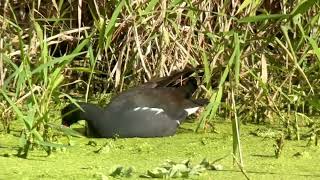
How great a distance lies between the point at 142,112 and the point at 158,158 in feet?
1.83

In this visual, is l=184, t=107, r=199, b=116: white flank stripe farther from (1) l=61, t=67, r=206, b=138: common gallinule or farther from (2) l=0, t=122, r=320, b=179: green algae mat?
(2) l=0, t=122, r=320, b=179: green algae mat

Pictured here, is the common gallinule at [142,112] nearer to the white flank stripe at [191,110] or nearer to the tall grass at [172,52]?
the white flank stripe at [191,110]

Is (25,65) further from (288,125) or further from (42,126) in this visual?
(288,125)

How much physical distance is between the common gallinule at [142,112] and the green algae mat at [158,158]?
74mm

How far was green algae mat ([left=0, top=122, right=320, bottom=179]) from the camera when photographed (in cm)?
218

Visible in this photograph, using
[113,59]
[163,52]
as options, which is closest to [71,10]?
[113,59]

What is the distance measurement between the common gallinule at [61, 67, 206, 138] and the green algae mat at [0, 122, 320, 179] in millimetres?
74

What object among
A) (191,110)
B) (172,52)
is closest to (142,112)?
(191,110)

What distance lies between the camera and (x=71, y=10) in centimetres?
346

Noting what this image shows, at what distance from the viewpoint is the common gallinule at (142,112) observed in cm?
294

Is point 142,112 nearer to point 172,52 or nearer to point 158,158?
point 172,52

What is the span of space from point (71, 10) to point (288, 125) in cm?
112

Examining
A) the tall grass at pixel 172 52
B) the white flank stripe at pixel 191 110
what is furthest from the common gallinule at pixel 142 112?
the tall grass at pixel 172 52

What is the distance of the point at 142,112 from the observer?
9.86ft
